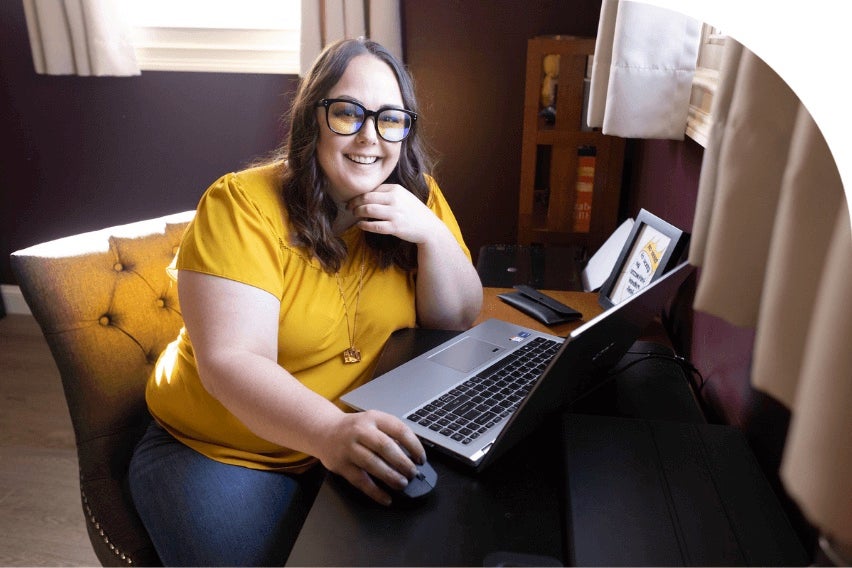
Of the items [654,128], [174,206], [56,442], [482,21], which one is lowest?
[56,442]

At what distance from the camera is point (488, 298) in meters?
1.46

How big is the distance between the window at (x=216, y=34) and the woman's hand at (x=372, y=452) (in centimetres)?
205

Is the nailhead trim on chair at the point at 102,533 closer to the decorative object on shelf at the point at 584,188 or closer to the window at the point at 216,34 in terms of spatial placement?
the decorative object on shelf at the point at 584,188

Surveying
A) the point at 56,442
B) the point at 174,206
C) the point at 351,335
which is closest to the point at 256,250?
the point at 351,335

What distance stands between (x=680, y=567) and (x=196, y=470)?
73 centimetres

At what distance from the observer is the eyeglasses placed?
1.07m

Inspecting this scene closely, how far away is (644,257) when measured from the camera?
4.29 feet

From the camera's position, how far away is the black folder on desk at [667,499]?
1.86 feet

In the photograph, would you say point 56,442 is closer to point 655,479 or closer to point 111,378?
point 111,378

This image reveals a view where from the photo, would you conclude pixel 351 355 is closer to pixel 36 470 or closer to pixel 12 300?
pixel 36 470

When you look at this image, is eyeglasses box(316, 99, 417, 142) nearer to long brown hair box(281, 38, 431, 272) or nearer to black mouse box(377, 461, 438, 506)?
long brown hair box(281, 38, 431, 272)

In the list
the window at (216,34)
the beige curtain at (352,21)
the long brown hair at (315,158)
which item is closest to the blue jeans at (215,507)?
the long brown hair at (315,158)

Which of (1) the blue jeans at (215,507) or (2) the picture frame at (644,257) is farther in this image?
(2) the picture frame at (644,257)

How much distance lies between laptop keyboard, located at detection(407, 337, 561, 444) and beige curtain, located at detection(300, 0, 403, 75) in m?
1.52
